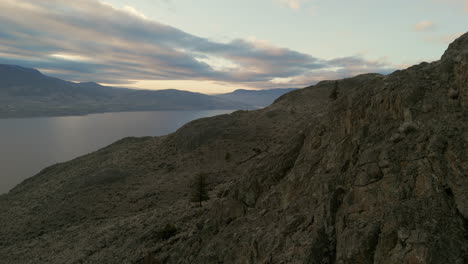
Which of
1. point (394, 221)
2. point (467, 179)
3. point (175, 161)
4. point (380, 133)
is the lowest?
point (175, 161)

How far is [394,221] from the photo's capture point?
10367 mm

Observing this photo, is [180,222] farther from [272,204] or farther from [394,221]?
[394,221]

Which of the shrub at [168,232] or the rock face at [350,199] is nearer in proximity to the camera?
the rock face at [350,199]

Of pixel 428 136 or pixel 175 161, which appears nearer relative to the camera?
pixel 428 136

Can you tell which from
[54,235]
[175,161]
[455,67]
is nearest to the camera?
[455,67]

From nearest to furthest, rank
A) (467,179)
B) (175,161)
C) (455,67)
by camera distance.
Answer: (467,179), (455,67), (175,161)

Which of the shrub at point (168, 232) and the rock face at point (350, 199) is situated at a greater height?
the rock face at point (350, 199)

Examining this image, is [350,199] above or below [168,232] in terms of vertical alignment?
above

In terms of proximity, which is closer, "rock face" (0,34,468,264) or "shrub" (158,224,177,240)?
"rock face" (0,34,468,264)

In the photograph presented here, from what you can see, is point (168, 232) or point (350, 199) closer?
point (350, 199)

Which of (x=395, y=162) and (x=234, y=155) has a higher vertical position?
(x=395, y=162)

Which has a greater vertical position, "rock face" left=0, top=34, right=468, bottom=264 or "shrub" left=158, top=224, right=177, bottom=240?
"rock face" left=0, top=34, right=468, bottom=264

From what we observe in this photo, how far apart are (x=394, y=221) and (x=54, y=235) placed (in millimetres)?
42836

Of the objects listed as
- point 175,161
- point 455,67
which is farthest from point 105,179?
point 455,67
